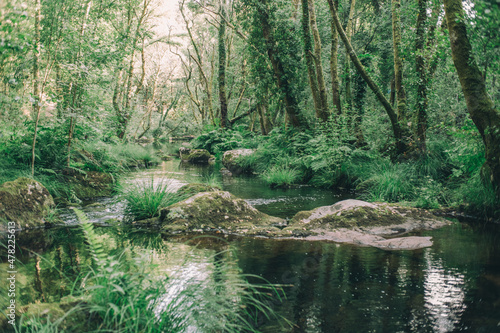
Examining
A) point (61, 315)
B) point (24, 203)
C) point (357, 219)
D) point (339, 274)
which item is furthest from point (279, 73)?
point (61, 315)

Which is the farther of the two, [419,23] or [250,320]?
[419,23]

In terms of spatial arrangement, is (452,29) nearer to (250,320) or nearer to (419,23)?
(419,23)

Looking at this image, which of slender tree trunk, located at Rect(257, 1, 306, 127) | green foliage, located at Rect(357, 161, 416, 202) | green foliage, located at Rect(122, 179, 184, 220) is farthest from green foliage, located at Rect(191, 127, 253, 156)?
green foliage, located at Rect(122, 179, 184, 220)

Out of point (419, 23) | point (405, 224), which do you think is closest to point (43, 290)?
point (405, 224)

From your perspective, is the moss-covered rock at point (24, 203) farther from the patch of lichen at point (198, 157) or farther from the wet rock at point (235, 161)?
the patch of lichen at point (198, 157)

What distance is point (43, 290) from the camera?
3.46m

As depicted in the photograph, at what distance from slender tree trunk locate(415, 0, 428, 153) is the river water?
12.9 ft

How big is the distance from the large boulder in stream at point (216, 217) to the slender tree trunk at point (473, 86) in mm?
3854

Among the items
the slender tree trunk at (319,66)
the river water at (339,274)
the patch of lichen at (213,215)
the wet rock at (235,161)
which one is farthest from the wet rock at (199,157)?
the river water at (339,274)

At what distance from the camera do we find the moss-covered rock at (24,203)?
623 centimetres

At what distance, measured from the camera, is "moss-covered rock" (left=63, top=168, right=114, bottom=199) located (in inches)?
359

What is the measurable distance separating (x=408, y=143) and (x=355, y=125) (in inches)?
148

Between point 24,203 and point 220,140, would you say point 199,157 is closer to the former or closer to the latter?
point 220,140

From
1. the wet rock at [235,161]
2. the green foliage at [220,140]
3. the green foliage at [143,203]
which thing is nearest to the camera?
the green foliage at [143,203]
